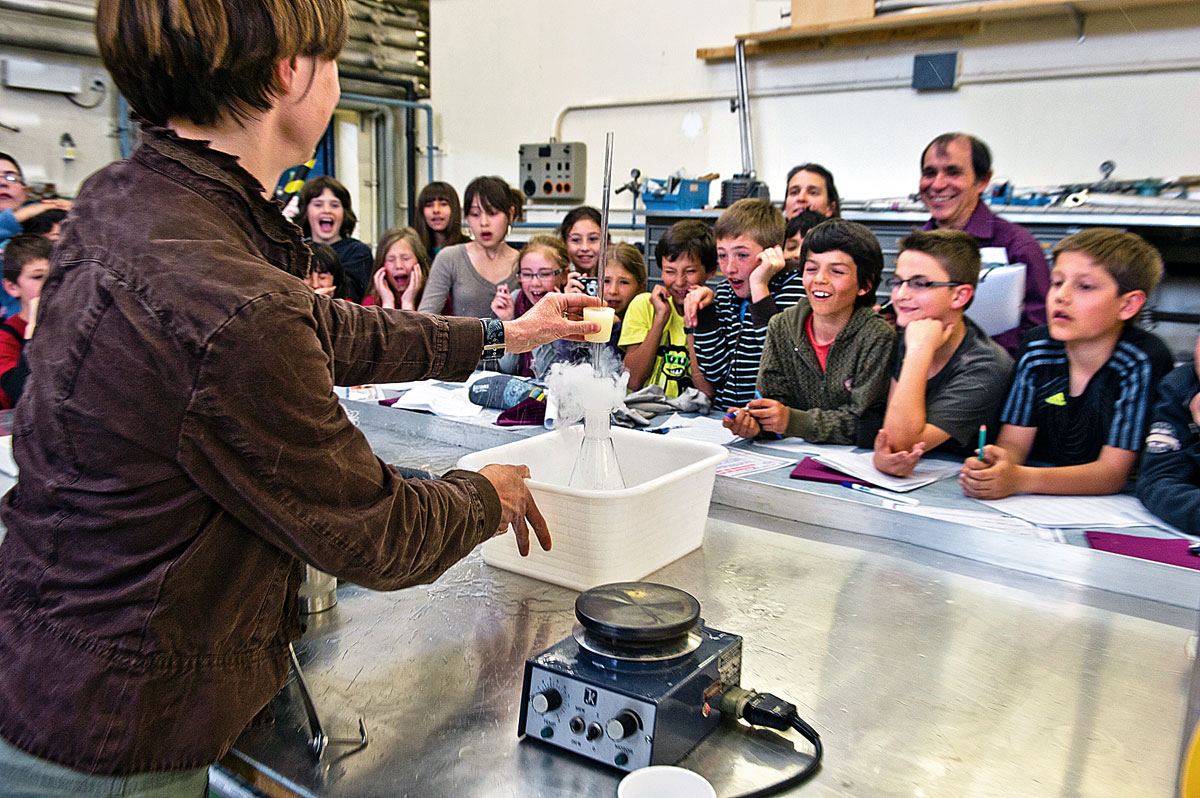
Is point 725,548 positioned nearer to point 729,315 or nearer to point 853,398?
point 853,398

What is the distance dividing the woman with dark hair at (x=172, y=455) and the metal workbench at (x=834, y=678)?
168mm

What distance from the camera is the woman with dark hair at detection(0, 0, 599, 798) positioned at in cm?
71

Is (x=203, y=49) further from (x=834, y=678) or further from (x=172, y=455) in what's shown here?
(x=834, y=678)

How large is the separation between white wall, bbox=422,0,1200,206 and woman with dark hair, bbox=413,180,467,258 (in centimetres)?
178

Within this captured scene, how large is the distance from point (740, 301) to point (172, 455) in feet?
8.05

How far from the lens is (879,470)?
183 centimetres

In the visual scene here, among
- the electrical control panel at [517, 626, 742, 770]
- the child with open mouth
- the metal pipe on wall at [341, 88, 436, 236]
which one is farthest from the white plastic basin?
the metal pipe on wall at [341, 88, 436, 236]

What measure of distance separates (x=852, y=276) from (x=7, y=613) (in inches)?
80.4

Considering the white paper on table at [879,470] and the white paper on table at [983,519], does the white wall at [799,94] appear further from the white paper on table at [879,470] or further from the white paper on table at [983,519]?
the white paper on table at [983,519]

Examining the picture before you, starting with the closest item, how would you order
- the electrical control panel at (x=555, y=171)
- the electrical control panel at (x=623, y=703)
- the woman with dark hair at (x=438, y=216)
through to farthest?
the electrical control panel at (x=623, y=703) → the woman with dark hair at (x=438, y=216) → the electrical control panel at (x=555, y=171)

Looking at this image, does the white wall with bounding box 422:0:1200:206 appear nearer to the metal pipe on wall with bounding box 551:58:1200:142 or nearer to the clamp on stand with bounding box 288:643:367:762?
the metal pipe on wall with bounding box 551:58:1200:142

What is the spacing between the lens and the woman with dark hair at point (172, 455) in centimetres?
71

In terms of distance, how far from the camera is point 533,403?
2.18 m

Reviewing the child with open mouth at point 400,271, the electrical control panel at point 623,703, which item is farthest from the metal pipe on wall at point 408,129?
the electrical control panel at point 623,703
